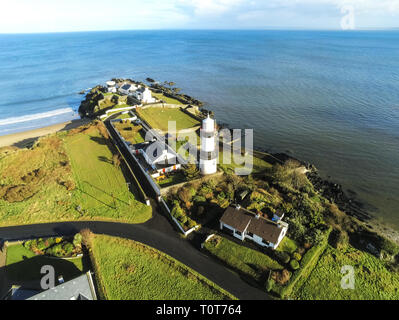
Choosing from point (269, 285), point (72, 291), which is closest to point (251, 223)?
point (269, 285)

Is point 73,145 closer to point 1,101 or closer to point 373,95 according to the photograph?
point 1,101

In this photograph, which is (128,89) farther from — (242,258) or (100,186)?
(242,258)

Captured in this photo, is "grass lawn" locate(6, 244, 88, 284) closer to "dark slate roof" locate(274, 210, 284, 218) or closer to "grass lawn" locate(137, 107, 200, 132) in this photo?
"dark slate roof" locate(274, 210, 284, 218)

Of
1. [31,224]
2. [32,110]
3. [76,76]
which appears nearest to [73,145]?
[31,224]

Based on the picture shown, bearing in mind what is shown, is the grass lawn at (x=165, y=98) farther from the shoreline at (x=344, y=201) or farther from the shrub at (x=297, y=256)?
the shrub at (x=297, y=256)

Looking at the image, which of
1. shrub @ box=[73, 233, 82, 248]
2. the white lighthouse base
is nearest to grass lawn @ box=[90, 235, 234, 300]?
shrub @ box=[73, 233, 82, 248]
